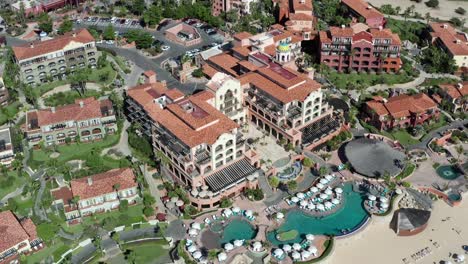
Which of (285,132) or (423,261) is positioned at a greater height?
(285,132)

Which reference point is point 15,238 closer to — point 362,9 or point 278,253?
point 278,253

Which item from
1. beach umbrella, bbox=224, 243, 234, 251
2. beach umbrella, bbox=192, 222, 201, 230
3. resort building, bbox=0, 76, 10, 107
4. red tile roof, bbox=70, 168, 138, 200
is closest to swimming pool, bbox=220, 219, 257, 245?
beach umbrella, bbox=224, 243, 234, 251

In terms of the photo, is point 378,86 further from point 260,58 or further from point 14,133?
point 14,133

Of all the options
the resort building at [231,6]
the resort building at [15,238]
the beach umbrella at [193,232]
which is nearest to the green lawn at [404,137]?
the beach umbrella at [193,232]

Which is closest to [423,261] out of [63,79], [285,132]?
[285,132]

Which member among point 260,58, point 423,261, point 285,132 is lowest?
point 423,261

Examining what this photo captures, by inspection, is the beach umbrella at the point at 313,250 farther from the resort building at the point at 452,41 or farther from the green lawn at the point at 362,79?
the resort building at the point at 452,41
